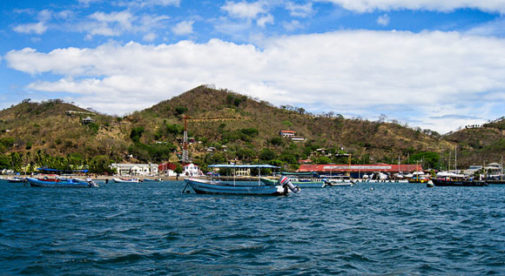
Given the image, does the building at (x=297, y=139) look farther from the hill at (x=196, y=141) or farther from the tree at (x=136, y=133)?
the tree at (x=136, y=133)

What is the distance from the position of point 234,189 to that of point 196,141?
119m

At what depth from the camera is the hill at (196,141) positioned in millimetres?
135625

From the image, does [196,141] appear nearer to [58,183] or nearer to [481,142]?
[58,183]

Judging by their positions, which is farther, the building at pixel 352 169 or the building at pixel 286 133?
the building at pixel 286 133

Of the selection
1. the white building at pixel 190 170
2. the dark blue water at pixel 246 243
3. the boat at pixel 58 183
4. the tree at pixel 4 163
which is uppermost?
the tree at pixel 4 163

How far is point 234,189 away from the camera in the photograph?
151 ft

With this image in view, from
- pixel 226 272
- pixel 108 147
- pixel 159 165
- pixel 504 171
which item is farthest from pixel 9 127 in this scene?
pixel 226 272

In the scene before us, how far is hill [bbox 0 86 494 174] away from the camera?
13562 cm

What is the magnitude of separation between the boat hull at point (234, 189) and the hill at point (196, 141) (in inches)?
2822

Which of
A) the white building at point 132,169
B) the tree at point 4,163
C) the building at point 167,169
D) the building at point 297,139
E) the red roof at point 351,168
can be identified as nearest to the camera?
the tree at point 4,163

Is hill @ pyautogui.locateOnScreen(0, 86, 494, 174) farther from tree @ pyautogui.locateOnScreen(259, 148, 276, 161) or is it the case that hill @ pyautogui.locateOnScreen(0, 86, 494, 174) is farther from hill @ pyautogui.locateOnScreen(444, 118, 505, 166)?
hill @ pyautogui.locateOnScreen(444, 118, 505, 166)

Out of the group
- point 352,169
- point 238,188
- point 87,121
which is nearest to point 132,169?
point 87,121

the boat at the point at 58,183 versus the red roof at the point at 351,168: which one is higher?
the red roof at the point at 351,168

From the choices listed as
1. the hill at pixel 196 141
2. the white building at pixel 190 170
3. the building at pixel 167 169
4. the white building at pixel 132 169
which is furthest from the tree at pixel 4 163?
the white building at pixel 190 170
